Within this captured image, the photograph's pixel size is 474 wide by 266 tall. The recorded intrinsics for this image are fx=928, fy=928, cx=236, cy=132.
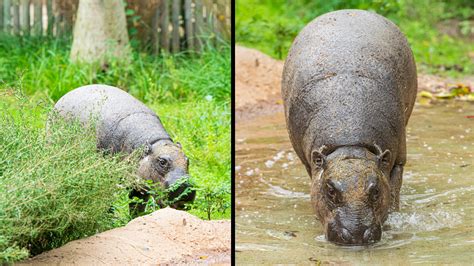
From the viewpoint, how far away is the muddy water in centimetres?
595

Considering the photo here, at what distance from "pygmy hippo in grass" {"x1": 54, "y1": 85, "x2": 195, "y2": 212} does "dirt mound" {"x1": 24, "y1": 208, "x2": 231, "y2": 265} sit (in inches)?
22.3

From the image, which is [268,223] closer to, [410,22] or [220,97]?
[220,97]

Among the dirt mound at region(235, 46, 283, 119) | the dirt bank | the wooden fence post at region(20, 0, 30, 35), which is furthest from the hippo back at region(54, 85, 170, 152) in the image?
the wooden fence post at region(20, 0, 30, 35)

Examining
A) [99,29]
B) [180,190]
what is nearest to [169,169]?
[180,190]

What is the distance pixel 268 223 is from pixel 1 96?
2.09m

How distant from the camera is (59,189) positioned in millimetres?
5480

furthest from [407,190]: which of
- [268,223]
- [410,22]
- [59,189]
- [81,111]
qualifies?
[410,22]

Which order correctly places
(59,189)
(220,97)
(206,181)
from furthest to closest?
(220,97) → (206,181) → (59,189)

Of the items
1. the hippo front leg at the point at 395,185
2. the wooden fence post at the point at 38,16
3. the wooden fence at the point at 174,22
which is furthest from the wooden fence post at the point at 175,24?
the hippo front leg at the point at 395,185

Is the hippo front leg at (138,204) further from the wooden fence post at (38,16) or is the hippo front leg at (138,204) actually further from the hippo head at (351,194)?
the wooden fence post at (38,16)

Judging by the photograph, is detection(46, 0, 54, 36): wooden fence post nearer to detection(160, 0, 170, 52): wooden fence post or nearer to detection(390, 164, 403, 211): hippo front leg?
detection(160, 0, 170, 52): wooden fence post

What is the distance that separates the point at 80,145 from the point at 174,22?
705 cm

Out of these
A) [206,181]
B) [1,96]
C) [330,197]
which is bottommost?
[206,181]

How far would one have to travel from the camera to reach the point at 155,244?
602 centimetres
